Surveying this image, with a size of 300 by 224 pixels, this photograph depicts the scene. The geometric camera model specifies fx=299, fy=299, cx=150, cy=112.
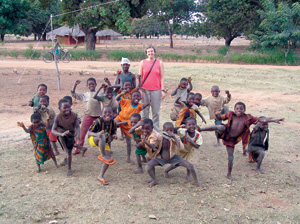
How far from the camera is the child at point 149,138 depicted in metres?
4.02

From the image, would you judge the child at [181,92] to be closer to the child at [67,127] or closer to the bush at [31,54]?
the child at [67,127]

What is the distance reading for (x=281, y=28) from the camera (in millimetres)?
22266

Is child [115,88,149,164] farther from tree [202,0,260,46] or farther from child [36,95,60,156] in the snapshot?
tree [202,0,260,46]

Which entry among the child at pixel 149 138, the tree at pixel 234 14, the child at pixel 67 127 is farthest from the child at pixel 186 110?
the tree at pixel 234 14

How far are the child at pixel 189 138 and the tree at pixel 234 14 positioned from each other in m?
27.0

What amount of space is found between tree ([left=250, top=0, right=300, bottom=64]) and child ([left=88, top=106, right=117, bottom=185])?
65.9 ft

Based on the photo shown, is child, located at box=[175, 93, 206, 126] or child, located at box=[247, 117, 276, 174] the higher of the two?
child, located at box=[175, 93, 206, 126]

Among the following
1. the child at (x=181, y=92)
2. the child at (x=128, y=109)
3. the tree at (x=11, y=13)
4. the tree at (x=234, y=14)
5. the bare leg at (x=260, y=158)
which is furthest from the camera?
the tree at (x=11, y=13)

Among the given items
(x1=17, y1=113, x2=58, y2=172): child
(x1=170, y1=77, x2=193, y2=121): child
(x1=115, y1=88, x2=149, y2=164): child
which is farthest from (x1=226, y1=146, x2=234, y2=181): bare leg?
(x1=17, y1=113, x2=58, y2=172): child

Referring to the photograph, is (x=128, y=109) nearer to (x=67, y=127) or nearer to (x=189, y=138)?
(x=67, y=127)

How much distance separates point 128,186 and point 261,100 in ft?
24.2

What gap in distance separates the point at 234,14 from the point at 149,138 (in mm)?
27547

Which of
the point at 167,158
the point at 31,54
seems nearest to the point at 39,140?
the point at 167,158

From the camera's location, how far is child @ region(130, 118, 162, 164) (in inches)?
158
